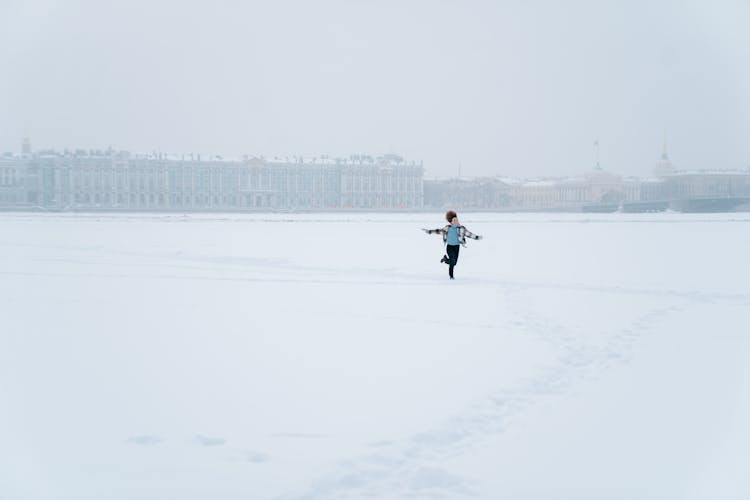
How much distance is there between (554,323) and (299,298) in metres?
3.36

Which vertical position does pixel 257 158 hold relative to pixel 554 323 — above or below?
above

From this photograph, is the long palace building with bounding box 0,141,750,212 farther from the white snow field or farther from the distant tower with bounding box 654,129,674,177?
the white snow field

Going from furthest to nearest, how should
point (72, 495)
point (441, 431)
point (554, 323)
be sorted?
1. point (554, 323)
2. point (441, 431)
3. point (72, 495)

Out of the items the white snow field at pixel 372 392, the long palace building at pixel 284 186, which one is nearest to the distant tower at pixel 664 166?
the long palace building at pixel 284 186

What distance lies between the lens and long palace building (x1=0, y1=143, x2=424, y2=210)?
8550 cm

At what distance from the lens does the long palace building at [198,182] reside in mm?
85500

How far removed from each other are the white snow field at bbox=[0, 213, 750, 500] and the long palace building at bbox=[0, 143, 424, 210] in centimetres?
7240

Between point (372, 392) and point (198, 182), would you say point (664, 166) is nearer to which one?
point (198, 182)

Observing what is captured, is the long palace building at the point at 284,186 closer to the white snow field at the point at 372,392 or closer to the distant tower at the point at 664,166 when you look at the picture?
the distant tower at the point at 664,166

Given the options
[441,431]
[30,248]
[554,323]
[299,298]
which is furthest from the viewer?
[30,248]

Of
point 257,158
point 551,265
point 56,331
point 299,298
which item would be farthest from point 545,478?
point 257,158

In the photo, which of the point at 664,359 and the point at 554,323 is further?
the point at 554,323

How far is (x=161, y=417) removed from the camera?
479cm

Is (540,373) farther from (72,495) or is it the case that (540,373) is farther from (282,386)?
(72,495)
